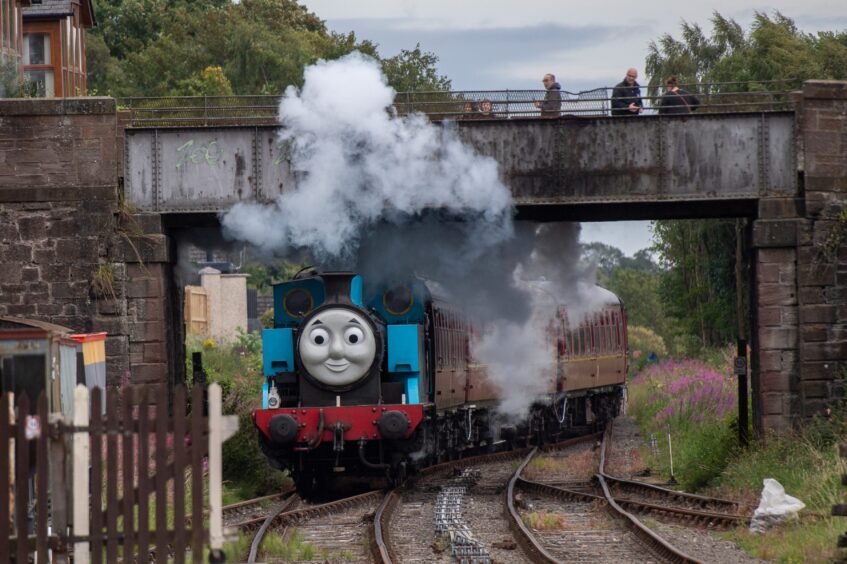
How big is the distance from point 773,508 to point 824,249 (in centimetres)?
568

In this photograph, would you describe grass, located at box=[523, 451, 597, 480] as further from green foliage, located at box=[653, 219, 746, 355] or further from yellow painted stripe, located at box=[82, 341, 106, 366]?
green foliage, located at box=[653, 219, 746, 355]

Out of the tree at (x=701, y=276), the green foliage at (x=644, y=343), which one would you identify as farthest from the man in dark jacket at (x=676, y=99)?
the green foliage at (x=644, y=343)

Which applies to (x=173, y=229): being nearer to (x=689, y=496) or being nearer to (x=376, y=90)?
(x=376, y=90)

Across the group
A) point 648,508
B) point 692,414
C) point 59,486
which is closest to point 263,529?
point 648,508

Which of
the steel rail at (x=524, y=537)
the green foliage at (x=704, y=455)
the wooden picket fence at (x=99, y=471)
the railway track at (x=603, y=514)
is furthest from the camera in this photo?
the green foliage at (x=704, y=455)

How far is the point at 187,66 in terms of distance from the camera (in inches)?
2410

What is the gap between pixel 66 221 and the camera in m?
18.3

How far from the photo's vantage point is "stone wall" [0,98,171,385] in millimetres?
18219

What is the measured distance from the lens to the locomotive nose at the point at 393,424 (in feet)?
55.3

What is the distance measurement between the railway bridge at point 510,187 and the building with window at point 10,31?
773 cm

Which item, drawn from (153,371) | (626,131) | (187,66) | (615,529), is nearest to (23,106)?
(153,371)

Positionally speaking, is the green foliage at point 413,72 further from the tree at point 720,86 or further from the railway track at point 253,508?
the railway track at point 253,508

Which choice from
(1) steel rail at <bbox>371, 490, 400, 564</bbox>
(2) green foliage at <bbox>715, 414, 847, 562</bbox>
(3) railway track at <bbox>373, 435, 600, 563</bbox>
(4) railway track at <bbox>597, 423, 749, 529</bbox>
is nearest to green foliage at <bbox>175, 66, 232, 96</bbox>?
(3) railway track at <bbox>373, 435, 600, 563</bbox>

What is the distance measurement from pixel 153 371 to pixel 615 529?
22.0ft
